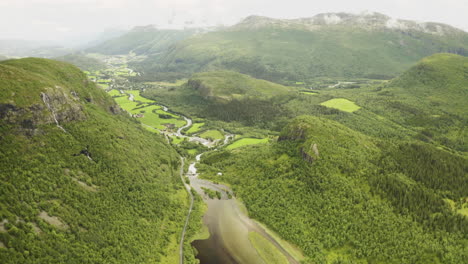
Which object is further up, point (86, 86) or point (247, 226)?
point (86, 86)

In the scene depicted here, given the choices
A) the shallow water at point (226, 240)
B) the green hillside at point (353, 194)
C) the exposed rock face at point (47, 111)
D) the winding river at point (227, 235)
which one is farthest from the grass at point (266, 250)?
the exposed rock face at point (47, 111)

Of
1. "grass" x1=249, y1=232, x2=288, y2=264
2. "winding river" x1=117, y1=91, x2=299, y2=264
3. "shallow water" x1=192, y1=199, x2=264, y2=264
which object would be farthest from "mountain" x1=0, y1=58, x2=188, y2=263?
"grass" x1=249, y1=232, x2=288, y2=264

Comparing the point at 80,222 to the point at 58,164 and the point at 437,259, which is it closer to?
the point at 58,164

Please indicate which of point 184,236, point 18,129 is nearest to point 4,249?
point 18,129

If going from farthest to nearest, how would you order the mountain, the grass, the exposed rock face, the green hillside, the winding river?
the winding river → the grass → the exposed rock face → the green hillside → the mountain

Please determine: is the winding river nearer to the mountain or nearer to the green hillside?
the green hillside

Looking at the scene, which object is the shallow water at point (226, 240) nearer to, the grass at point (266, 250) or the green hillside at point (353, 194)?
the grass at point (266, 250)
